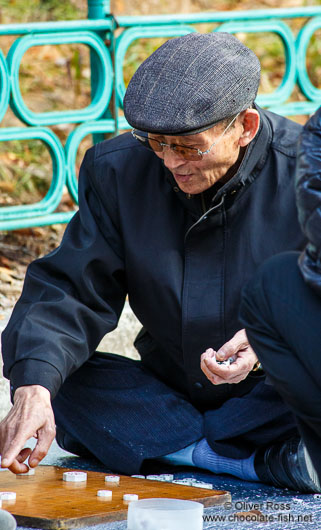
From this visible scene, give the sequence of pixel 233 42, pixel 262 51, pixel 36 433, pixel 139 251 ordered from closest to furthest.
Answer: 1. pixel 36 433
2. pixel 233 42
3. pixel 139 251
4. pixel 262 51

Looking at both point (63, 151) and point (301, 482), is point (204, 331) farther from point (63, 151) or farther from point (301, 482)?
point (63, 151)

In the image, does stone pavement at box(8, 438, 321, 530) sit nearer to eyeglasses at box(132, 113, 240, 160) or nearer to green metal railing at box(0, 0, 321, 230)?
eyeglasses at box(132, 113, 240, 160)

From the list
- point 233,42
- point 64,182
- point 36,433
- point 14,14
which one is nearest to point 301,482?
point 36,433

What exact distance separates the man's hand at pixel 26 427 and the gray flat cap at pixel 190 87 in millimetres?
760

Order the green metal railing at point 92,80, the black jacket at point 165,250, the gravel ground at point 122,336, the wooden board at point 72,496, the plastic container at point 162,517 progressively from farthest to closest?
the green metal railing at point 92,80, the gravel ground at point 122,336, the black jacket at point 165,250, the wooden board at point 72,496, the plastic container at point 162,517

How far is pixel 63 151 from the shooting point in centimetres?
424

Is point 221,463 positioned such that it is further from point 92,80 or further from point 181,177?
point 92,80

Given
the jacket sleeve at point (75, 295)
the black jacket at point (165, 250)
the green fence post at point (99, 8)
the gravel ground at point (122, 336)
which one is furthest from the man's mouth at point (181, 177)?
the green fence post at point (99, 8)

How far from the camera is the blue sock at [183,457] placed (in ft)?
9.76

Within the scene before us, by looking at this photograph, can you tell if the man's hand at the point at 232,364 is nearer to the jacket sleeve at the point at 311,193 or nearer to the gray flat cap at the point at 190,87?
the gray flat cap at the point at 190,87

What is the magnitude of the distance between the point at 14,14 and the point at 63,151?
2.46 metres

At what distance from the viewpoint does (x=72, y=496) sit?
255cm

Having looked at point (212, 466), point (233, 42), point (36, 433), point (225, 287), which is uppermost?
point (233, 42)

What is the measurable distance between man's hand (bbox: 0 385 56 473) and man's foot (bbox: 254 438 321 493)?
0.72m
